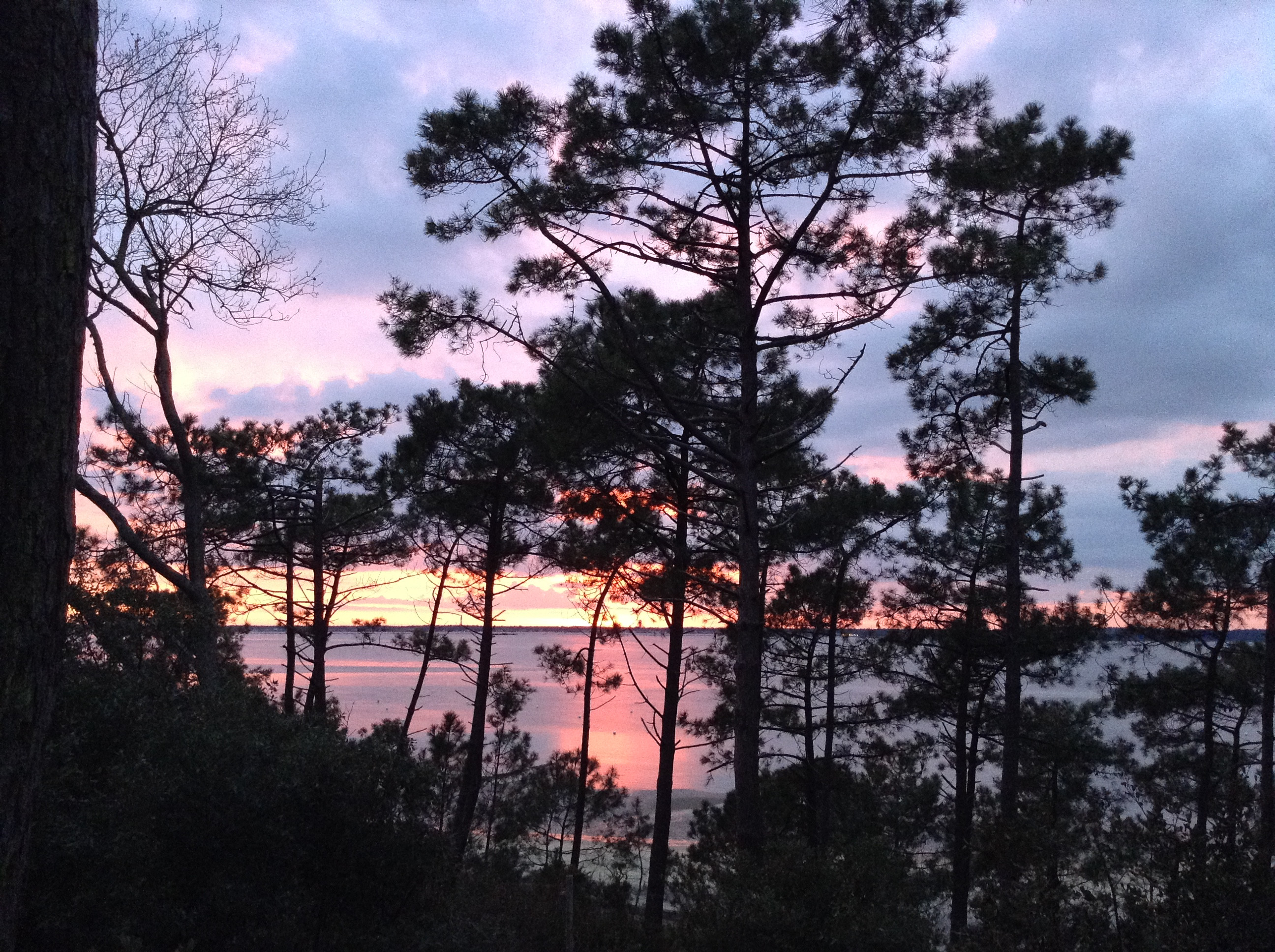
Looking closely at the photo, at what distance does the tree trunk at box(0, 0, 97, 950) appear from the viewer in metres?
3.04

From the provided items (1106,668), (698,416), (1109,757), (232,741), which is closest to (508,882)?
(698,416)

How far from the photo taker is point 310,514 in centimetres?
1900

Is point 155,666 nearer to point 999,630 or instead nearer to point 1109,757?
point 999,630

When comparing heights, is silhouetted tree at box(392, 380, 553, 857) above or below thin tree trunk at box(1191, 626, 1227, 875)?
above

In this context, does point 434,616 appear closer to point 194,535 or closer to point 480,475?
point 480,475

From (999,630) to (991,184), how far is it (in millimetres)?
9422

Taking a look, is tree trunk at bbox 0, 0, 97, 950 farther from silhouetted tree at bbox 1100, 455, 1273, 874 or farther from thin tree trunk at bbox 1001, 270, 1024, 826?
silhouetted tree at bbox 1100, 455, 1273, 874

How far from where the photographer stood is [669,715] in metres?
15.4

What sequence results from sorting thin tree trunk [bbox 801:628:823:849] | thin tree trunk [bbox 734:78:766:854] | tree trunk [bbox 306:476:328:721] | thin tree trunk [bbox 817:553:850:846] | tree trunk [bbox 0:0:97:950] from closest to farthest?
tree trunk [bbox 0:0:97:950]
thin tree trunk [bbox 734:78:766:854]
thin tree trunk [bbox 817:553:850:846]
thin tree trunk [bbox 801:628:823:849]
tree trunk [bbox 306:476:328:721]

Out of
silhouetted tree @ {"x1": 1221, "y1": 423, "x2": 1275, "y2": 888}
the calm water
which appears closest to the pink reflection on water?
the calm water

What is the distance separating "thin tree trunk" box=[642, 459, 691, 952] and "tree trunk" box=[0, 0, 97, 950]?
10950 millimetres

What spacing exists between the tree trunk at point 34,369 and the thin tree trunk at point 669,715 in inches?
431

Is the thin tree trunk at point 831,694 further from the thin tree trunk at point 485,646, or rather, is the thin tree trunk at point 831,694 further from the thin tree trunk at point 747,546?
the thin tree trunk at point 747,546

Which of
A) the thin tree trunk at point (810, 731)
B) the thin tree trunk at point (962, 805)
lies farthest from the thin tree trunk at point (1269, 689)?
the thin tree trunk at point (810, 731)
